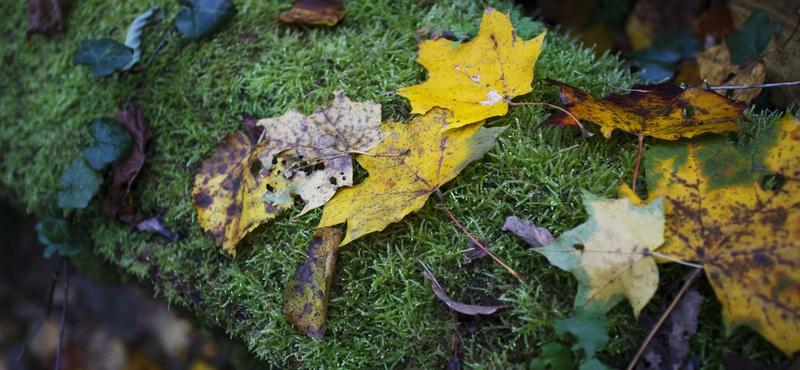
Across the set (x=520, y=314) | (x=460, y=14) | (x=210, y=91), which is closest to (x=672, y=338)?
(x=520, y=314)

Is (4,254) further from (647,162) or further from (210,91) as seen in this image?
(647,162)

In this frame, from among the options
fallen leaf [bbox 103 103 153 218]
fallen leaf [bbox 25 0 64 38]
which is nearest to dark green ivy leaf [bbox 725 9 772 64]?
fallen leaf [bbox 103 103 153 218]

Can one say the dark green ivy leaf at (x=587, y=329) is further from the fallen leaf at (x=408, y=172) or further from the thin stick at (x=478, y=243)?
the fallen leaf at (x=408, y=172)

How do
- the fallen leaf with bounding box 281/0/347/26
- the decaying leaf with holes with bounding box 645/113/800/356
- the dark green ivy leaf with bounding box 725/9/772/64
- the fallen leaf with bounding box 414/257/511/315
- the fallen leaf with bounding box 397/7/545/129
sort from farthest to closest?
the fallen leaf with bounding box 281/0/347/26, the dark green ivy leaf with bounding box 725/9/772/64, the fallen leaf with bounding box 397/7/545/129, the fallen leaf with bounding box 414/257/511/315, the decaying leaf with holes with bounding box 645/113/800/356

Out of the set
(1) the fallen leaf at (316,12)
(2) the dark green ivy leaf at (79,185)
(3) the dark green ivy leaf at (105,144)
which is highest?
(1) the fallen leaf at (316,12)

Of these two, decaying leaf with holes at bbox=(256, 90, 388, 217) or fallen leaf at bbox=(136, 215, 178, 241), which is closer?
decaying leaf with holes at bbox=(256, 90, 388, 217)

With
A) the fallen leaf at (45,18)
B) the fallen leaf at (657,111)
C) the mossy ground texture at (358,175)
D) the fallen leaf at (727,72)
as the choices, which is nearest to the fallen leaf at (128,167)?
the mossy ground texture at (358,175)

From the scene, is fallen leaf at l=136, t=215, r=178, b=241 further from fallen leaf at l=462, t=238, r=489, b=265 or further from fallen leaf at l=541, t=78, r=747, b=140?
fallen leaf at l=541, t=78, r=747, b=140

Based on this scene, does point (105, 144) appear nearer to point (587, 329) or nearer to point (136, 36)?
point (136, 36)
